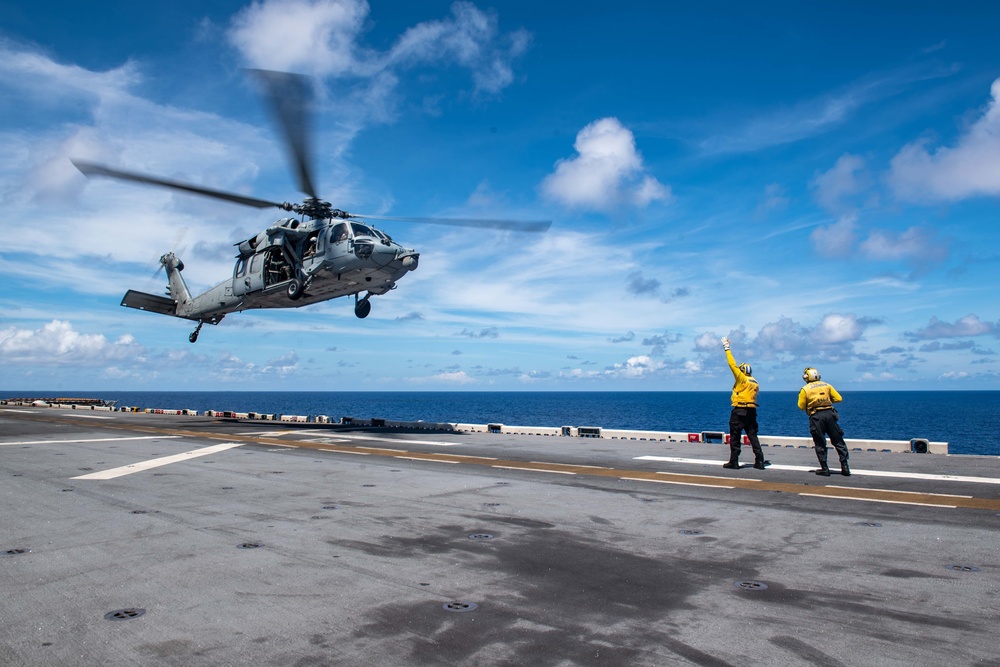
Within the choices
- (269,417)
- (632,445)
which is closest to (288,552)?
(632,445)

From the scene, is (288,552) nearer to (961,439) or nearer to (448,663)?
(448,663)

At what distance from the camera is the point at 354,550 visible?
650 centimetres

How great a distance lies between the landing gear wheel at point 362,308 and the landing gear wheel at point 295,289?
2081mm

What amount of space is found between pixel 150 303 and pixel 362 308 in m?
12.8

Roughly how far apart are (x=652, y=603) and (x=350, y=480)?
24.8 feet

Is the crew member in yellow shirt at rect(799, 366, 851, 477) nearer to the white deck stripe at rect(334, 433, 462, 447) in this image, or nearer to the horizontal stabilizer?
the white deck stripe at rect(334, 433, 462, 447)

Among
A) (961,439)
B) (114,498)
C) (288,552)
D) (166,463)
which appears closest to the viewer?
(288,552)

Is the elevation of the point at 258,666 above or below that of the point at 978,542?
below

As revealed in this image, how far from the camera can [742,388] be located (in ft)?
41.1

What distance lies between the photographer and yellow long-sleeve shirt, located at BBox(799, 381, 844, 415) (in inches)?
446

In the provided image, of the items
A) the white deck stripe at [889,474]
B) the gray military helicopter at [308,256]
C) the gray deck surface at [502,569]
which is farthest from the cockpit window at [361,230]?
the white deck stripe at [889,474]

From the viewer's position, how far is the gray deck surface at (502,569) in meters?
4.16

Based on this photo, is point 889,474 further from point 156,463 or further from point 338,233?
point 338,233

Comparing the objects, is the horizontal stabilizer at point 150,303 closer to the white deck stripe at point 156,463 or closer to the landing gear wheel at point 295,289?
the landing gear wheel at point 295,289
